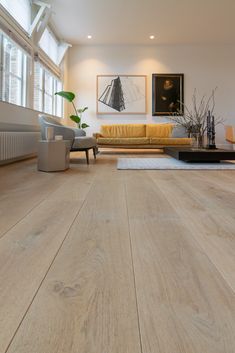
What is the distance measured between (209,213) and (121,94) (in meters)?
6.89

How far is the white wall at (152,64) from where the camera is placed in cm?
798

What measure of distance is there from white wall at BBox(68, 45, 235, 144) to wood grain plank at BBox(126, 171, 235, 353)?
289 inches

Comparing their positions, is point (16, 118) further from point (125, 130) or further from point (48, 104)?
point (125, 130)

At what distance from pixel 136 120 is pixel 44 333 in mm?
7799

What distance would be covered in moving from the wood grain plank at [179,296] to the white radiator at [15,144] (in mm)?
2850

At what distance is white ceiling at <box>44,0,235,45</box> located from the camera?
5562 mm

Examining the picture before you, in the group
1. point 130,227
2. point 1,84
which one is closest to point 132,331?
point 130,227

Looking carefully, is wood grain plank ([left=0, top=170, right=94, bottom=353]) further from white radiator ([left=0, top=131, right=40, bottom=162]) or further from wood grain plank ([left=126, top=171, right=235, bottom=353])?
white radiator ([left=0, top=131, right=40, bottom=162])

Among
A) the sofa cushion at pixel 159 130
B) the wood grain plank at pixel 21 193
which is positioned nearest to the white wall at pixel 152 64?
the sofa cushion at pixel 159 130

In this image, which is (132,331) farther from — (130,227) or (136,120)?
(136,120)

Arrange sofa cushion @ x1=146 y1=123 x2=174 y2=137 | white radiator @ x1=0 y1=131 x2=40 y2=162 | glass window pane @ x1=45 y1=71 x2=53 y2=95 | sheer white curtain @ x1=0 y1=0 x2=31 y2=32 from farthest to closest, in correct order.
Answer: sofa cushion @ x1=146 y1=123 x2=174 y2=137 → glass window pane @ x1=45 y1=71 x2=53 y2=95 → sheer white curtain @ x1=0 y1=0 x2=31 y2=32 → white radiator @ x1=0 y1=131 x2=40 y2=162

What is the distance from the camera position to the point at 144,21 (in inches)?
249

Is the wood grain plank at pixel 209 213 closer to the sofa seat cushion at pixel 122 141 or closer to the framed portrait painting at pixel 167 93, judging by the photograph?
the sofa seat cushion at pixel 122 141

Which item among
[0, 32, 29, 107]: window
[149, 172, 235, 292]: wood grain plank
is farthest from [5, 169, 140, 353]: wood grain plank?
[0, 32, 29, 107]: window
